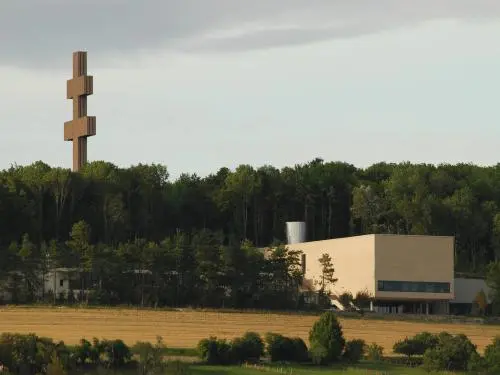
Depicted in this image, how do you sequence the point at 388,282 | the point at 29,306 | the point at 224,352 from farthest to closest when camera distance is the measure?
the point at 388,282 → the point at 29,306 → the point at 224,352

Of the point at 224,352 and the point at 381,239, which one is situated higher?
the point at 381,239

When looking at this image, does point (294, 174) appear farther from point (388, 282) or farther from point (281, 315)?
point (281, 315)

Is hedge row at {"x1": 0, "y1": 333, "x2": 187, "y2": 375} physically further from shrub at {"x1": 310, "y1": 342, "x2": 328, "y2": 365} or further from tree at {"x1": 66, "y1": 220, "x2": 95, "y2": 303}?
tree at {"x1": 66, "y1": 220, "x2": 95, "y2": 303}

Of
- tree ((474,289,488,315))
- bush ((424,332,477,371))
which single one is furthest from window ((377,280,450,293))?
bush ((424,332,477,371))

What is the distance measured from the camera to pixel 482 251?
151375mm

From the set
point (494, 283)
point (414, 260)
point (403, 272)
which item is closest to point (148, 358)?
point (403, 272)

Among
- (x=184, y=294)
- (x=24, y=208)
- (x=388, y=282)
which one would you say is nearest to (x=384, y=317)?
(x=388, y=282)

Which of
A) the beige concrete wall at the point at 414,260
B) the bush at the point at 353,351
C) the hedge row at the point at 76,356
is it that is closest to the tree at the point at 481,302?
the beige concrete wall at the point at 414,260

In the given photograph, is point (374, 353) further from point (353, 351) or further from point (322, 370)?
point (322, 370)

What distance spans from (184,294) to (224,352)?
37.9 metres

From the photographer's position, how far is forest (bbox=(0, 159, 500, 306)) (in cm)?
12231

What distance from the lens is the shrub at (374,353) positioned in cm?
8825

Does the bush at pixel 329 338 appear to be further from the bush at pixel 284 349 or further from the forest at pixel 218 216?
the forest at pixel 218 216

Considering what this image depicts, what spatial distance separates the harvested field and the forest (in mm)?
8826
